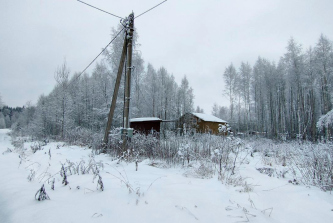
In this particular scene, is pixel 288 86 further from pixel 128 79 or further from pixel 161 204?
pixel 161 204

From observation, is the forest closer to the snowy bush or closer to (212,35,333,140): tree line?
(212,35,333,140): tree line

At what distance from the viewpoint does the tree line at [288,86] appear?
16891 millimetres

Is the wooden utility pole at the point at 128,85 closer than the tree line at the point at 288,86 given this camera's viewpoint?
Yes

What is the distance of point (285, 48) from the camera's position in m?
19.6

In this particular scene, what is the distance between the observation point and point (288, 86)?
21688 mm

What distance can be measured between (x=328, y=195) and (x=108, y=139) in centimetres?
586

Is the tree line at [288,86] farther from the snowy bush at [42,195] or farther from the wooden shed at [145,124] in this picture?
the snowy bush at [42,195]

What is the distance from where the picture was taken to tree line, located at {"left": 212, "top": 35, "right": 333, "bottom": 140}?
16.9m

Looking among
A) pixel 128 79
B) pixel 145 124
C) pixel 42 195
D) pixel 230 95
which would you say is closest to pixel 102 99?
pixel 145 124

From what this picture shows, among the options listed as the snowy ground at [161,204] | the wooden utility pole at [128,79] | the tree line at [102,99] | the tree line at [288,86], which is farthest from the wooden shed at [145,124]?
the tree line at [288,86]

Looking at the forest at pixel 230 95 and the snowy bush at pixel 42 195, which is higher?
the forest at pixel 230 95

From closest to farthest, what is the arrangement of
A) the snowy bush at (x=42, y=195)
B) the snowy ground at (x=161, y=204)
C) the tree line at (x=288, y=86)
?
the snowy ground at (x=161, y=204)
the snowy bush at (x=42, y=195)
the tree line at (x=288, y=86)

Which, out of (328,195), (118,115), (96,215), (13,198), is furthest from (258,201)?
(118,115)

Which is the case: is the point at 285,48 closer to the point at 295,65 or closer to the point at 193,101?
the point at 295,65
